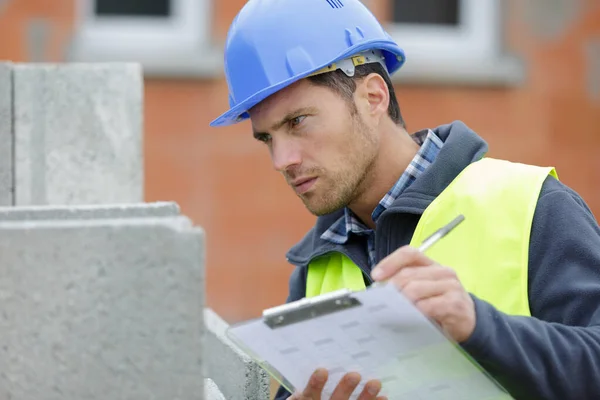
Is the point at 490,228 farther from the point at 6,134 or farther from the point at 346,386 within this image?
the point at 6,134

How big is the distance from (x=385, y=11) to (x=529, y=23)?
0.91 m

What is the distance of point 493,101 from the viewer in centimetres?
714

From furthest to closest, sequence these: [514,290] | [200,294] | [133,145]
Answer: [133,145] → [514,290] → [200,294]

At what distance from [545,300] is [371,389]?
0.42 meters

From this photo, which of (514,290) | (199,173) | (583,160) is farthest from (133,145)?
(583,160)

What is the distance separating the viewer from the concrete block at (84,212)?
1.83 metres

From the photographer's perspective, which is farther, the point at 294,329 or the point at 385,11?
the point at 385,11

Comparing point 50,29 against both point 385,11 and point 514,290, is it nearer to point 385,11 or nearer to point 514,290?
point 385,11

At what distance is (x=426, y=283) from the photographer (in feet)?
6.37

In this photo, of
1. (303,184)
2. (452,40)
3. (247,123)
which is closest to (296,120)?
(303,184)

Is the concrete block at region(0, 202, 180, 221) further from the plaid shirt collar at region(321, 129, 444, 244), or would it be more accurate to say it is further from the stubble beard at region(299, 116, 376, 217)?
the plaid shirt collar at region(321, 129, 444, 244)

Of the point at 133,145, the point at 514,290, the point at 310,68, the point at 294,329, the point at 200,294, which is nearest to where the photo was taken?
the point at 200,294

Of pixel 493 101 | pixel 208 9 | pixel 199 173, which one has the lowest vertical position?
pixel 199 173

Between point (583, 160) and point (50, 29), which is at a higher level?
point (50, 29)
